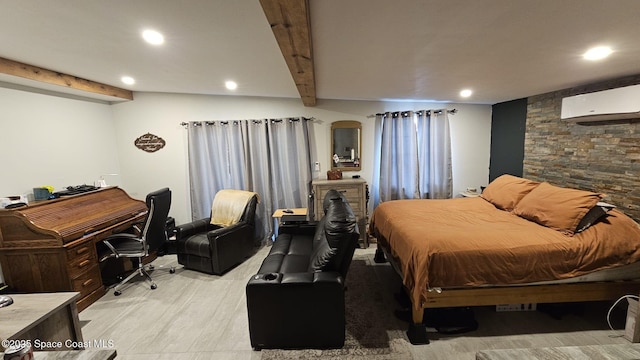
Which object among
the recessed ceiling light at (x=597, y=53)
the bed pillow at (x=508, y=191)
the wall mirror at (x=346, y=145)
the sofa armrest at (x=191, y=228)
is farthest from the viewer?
the wall mirror at (x=346, y=145)

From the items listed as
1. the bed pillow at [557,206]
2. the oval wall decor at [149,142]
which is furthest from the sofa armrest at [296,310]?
the oval wall decor at [149,142]

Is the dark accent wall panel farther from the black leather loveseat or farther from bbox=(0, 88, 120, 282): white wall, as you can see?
bbox=(0, 88, 120, 282): white wall

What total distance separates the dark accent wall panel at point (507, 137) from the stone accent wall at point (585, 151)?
12 cm

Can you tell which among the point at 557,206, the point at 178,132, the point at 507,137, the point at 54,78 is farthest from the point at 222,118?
A: the point at 507,137

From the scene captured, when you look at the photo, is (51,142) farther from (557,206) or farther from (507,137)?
(507,137)

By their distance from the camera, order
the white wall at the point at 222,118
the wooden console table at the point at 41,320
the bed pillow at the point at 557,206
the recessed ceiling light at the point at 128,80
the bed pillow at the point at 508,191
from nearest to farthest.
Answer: the wooden console table at the point at 41,320
the bed pillow at the point at 557,206
the bed pillow at the point at 508,191
the recessed ceiling light at the point at 128,80
the white wall at the point at 222,118

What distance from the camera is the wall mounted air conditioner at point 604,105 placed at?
2135mm

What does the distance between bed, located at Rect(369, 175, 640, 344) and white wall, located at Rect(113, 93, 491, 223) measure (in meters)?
2.00

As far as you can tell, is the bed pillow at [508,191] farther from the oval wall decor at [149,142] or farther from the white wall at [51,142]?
the white wall at [51,142]

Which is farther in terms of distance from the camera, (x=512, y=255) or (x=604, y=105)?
(x=604, y=105)

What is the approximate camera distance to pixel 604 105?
2.32 m

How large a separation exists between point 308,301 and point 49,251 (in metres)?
2.50

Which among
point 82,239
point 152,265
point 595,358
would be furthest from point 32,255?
point 595,358

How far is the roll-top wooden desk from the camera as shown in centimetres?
235
